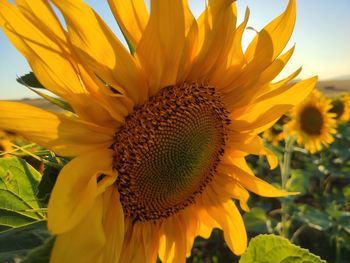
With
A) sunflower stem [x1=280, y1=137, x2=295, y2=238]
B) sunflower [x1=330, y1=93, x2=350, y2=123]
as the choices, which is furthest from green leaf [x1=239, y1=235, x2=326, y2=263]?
sunflower [x1=330, y1=93, x2=350, y2=123]

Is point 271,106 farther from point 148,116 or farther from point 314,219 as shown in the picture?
point 314,219

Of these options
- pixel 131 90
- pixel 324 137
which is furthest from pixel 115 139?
pixel 324 137

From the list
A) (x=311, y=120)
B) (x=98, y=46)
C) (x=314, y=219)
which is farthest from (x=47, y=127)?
(x=311, y=120)

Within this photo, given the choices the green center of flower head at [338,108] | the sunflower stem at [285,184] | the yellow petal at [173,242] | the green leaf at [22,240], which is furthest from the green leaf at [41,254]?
the green center of flower head at [338,108]

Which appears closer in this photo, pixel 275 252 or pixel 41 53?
pixel 41 53

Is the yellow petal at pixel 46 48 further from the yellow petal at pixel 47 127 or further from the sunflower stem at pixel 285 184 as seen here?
the sunflower stem at pixel 285 184
